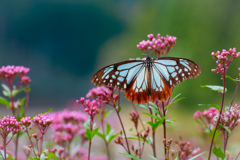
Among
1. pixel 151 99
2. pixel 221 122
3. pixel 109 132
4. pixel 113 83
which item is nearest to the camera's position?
pixel 221 122

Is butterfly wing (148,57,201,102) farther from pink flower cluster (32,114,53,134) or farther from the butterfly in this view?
pink flower cluster (32,114,53,134)

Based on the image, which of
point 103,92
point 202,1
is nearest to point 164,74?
point 103,92

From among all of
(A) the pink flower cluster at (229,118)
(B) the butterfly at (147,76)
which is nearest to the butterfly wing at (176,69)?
(B) the butterfly at (147,76)

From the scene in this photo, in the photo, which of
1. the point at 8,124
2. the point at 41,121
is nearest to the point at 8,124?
the point at 8,124

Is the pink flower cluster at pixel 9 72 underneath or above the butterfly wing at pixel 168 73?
above

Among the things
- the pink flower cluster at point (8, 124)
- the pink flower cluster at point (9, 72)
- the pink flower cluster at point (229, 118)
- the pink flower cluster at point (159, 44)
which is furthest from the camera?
the pink flower cluster at point (9, 72)

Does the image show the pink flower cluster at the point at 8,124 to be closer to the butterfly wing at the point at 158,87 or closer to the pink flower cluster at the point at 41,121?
the pink flower cluster at the point at 41,121

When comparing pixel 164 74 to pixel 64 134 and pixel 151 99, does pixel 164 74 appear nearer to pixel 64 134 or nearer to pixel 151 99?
pixel 151 99

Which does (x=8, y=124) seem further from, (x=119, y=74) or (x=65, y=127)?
(x=119, y=74)
